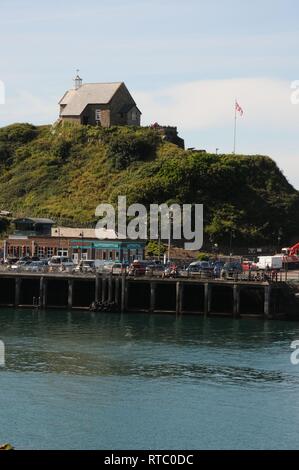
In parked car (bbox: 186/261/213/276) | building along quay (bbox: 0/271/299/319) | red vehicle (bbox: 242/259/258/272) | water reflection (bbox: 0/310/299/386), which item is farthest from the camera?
red vehicle (bbox: 242/259/258/272)

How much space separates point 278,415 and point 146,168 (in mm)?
91435

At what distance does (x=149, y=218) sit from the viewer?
136m

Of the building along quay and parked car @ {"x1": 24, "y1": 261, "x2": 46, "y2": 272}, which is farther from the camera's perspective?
parked car @ {"x1": 24, "y1": 261, "x2": 46, "y2": 272}

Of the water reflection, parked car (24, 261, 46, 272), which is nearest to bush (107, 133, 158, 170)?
parked car (24, 261, 46, 272)

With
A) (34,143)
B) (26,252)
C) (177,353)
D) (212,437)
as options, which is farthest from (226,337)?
(34,143)

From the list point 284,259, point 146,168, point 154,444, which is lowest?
point 154,444

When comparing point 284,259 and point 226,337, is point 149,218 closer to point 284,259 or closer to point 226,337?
point 284,259

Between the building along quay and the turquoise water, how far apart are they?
480cm

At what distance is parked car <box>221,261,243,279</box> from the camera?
102375 mm

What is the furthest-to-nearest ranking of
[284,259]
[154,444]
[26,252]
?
[26,252] → [284,259] → [154,444]

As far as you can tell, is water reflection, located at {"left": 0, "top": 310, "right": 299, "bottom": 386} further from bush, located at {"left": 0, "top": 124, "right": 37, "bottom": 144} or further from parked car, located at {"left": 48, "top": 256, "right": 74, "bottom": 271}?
bush, located at {"left": 0, "top": 124, "right": 37, "bottom": 144}

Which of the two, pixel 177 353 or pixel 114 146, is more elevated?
pixel 114 146

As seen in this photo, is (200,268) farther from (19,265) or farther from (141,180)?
(141,180)

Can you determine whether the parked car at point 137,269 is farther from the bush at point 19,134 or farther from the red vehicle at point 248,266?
the bush at point 19,134
